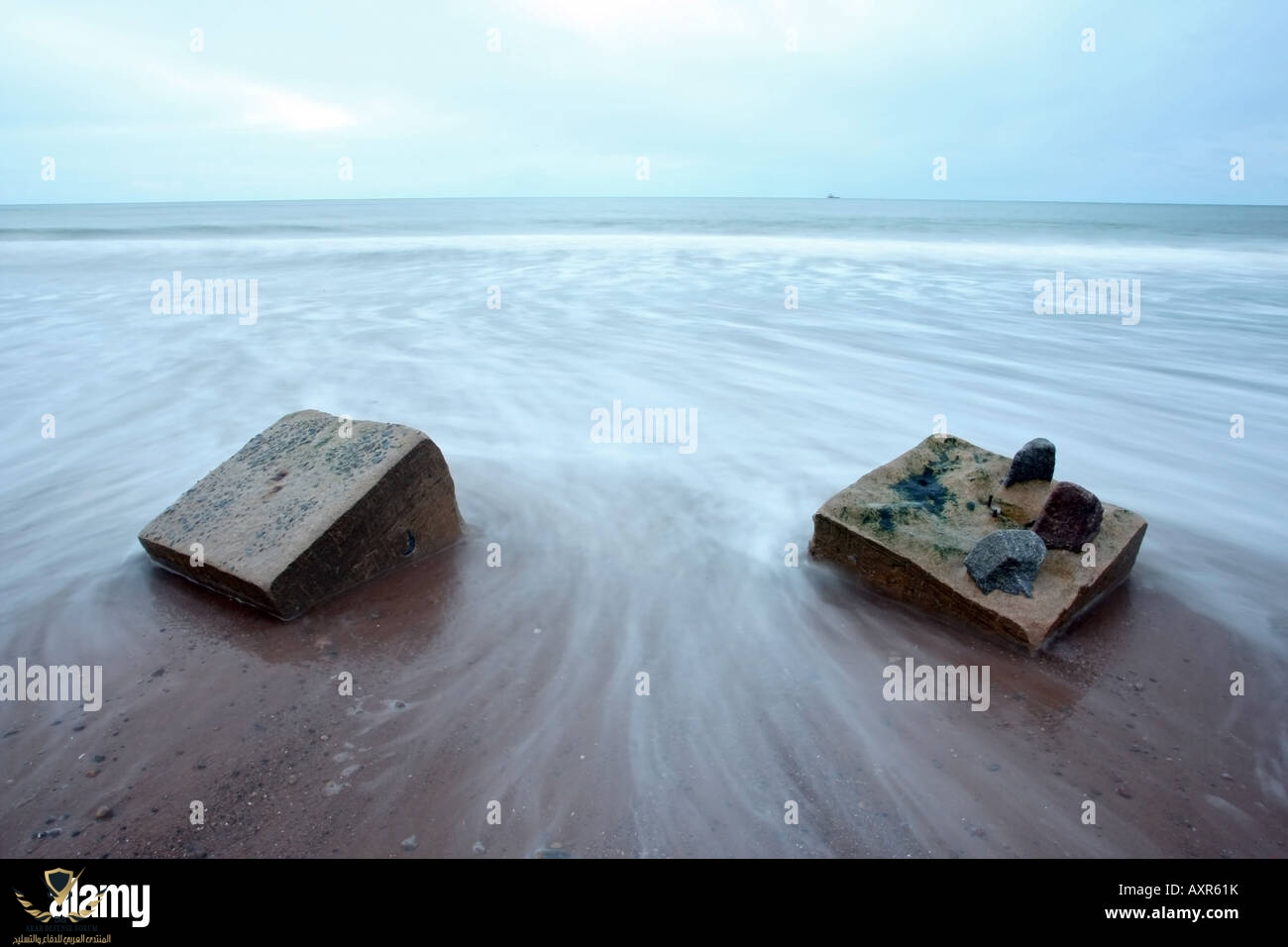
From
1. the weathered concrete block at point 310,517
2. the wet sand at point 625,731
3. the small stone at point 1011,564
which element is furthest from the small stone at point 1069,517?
the weathered concrete block at point 310,517

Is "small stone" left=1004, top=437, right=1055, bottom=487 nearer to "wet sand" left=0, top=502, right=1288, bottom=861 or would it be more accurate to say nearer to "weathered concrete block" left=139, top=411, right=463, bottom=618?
"wet sand" left=0, top=502, right=1288, bottom=861

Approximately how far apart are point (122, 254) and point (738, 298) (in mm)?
22591

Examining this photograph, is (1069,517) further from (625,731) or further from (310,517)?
(310,517)

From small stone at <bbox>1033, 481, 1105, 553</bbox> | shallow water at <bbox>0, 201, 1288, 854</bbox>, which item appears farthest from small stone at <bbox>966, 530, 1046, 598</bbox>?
shallow water at <bbox>0, 201, 1288, 854</bbox>

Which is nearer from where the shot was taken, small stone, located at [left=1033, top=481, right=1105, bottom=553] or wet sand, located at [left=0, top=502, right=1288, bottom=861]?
wet sand, located at [left=0, top=502, right=1288, bottom=861]

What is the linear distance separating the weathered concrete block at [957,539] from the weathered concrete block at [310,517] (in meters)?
2.27

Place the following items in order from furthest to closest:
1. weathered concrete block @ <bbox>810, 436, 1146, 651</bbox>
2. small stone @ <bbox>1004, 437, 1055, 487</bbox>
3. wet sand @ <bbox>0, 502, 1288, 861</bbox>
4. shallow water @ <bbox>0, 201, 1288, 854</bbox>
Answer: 1. small stone @ <bbox>1004, 437, 1055, 487</bbox>
2. weathered concrete block @ <bbox>810, 436, 1146, 651</bbox>
3. shallow water @ <bbox>0, 201, 1288, 854</bbox>
4. wet sand @ <bbox>0, 502, 1288, 861</bbox>

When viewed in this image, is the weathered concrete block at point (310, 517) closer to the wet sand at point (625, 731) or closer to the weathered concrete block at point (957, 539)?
the wet sand at point (625, 731)

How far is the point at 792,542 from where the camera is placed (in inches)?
194

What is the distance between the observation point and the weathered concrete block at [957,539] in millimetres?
3855

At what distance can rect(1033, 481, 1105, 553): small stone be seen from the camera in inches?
160

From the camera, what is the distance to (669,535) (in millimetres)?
5012

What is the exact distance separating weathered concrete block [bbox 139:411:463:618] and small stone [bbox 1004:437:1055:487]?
3.29 metres

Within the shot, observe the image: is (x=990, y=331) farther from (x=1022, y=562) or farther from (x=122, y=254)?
(x=122, y=254)
